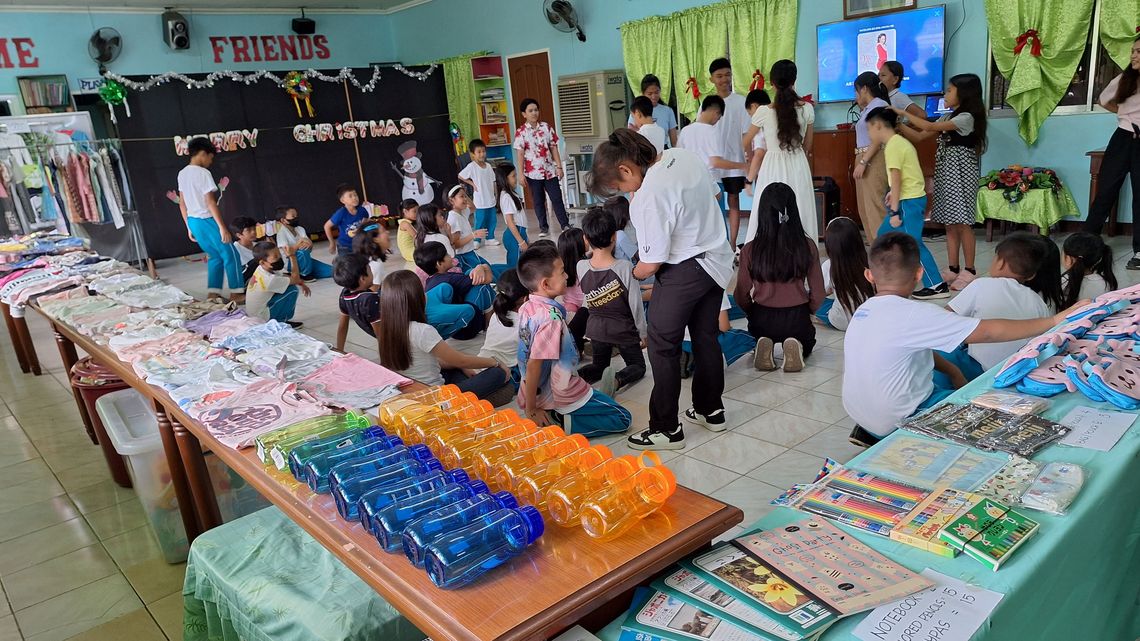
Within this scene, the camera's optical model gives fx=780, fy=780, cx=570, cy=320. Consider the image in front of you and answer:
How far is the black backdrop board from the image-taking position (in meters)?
9.11

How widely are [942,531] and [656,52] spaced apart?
8.06 metres

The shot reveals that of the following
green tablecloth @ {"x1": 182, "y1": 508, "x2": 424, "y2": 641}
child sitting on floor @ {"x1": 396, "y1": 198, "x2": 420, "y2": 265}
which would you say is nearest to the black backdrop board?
child sitting on floor @ {"x1": 396, "y1": 198, "x2": 420, "y2": 265}

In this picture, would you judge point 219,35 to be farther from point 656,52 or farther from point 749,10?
point 749,10

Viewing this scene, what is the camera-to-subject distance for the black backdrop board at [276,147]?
29.9ft

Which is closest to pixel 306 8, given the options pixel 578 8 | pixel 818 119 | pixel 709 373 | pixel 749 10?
pixel 578 8

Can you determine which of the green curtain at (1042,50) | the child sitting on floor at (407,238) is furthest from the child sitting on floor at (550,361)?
the green curtain at (1042,50)

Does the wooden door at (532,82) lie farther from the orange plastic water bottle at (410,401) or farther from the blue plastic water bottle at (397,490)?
the blue plastic water bottle at (397,490)

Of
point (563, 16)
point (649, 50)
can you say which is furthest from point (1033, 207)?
point (563, 16)

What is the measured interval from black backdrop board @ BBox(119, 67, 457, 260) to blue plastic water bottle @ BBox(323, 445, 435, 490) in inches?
302

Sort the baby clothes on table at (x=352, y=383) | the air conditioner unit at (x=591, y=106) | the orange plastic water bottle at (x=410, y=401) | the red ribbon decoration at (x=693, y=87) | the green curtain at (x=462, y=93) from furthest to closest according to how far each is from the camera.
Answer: the green curtain at (x=462, y=93) < the air conditioner unit at (x=591, y=106) < the red ribbon decoration at (x=693, y=87) < the baby clothes on table at (x=352, y=383) < the orange plastic water bottle at (x=410, y=401)

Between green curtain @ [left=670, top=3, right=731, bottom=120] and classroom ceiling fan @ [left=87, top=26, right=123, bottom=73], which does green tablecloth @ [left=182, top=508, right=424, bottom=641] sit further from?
classroom ceiling fan @ [left=87, top=26, right=123, bottom=73]

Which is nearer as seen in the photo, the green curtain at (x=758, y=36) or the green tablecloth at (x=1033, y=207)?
the green tablecloth at (x=1033, y=207)

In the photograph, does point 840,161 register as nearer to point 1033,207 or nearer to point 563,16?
point 1033,207

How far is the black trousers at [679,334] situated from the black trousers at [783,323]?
30.3 inches
